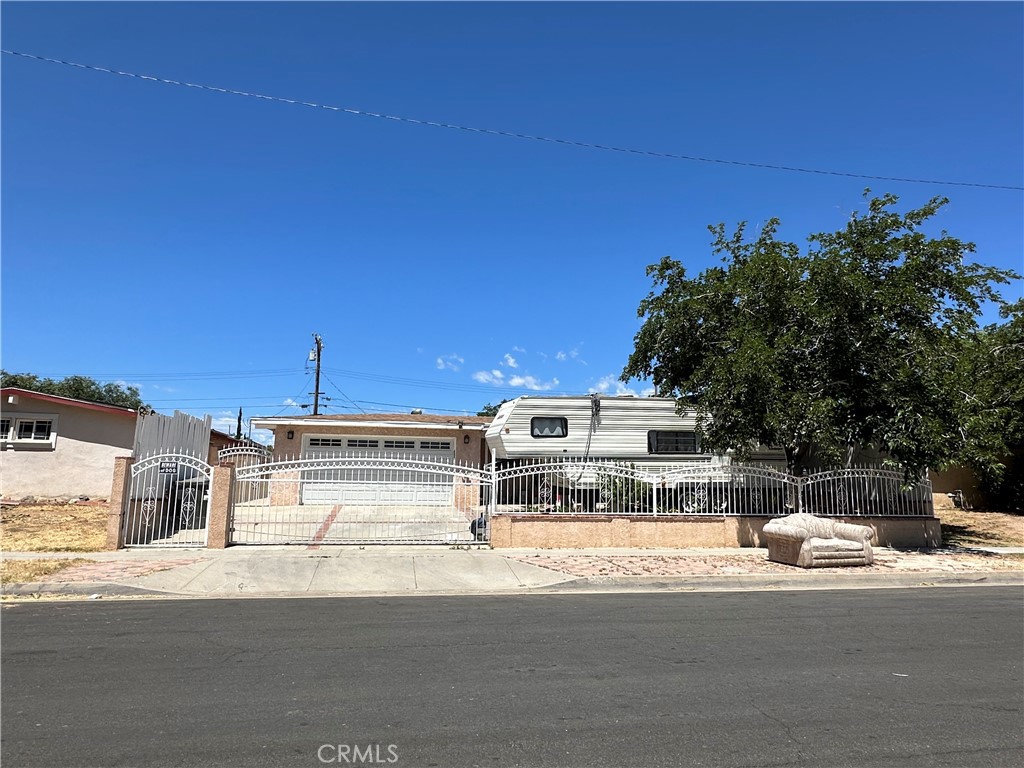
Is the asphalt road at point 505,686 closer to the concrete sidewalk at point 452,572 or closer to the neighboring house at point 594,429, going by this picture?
the concrete sidewalk at point 452,572

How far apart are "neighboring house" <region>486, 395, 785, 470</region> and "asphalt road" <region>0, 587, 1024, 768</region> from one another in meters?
9.78

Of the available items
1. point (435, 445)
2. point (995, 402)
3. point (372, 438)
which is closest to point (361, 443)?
point (372, 438)

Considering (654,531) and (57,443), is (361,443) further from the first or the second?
(654,531)

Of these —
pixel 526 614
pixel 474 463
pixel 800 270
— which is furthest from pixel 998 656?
pixel 474 463

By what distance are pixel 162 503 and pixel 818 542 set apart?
12.3 meters

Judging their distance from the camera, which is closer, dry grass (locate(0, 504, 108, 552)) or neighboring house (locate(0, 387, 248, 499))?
dry grass (locate(0, 504, 108, 552))

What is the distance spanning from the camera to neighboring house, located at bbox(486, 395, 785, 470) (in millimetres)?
17953

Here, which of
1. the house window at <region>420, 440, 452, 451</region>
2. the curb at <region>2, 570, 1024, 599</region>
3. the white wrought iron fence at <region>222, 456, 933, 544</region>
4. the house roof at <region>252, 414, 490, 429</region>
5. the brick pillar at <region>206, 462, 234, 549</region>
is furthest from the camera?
the house window at <region>420, 440, 452, 451</region>

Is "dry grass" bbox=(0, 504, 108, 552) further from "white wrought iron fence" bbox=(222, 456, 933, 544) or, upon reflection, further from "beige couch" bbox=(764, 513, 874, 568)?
"beige couch" bbox=(764, 513, 874, 568)

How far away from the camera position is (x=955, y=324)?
1478 cm

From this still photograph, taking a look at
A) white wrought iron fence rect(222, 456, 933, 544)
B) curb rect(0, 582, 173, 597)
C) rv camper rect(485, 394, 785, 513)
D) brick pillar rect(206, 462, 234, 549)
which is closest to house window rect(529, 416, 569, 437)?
rv camper rect(485, 394, 785, 513)

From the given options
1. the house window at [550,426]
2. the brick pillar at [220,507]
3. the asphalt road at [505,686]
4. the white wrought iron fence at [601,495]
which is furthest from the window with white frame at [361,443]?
the asphalt road at [505,686]

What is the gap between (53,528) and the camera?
48.8ft

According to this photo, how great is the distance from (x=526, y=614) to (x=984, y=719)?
4.54m
